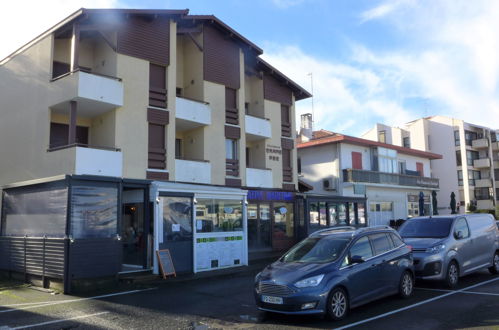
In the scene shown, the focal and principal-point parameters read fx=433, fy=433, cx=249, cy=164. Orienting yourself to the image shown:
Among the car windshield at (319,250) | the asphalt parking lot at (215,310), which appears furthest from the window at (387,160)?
the car windshield at (319,250)

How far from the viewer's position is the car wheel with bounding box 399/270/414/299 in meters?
9.41

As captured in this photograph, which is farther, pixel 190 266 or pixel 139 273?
pixel 190 266

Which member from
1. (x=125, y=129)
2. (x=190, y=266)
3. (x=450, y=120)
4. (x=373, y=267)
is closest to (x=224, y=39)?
(x=125, y=129)

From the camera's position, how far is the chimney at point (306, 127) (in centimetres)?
3662

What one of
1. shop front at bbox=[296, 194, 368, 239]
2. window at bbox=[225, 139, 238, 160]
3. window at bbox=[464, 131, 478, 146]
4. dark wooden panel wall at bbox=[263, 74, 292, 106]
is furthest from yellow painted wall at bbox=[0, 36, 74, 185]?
window at bbox=[464, 131, 478, 146]

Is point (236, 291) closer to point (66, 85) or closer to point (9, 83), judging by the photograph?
point (66, 85)

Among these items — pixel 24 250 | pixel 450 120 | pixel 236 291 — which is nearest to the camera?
pixel 236 291

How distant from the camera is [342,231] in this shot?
380 inches

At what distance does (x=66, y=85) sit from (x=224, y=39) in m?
8.56

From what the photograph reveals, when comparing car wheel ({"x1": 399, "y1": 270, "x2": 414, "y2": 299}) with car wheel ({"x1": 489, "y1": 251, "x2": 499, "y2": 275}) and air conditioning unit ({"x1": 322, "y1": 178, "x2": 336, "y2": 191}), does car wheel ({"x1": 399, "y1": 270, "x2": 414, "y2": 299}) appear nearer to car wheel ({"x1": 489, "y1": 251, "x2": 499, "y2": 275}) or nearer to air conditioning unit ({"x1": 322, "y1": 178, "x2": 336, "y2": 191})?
car wheel ({"x1": 489, "y1": 251, "x2": 499, "y2": 275})

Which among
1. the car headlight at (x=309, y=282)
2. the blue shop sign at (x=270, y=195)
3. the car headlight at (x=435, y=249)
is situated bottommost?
the car headlight at (x=309, y=282)

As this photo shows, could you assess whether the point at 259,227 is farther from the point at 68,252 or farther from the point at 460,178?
the point at 460,178

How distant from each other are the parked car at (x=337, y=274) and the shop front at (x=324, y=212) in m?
12.1

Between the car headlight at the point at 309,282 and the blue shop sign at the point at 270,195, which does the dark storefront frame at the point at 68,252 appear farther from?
the blue shop sign at the point at 270,195
